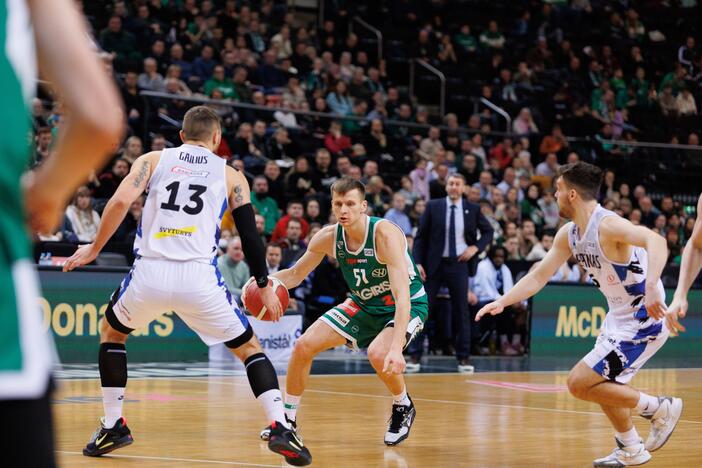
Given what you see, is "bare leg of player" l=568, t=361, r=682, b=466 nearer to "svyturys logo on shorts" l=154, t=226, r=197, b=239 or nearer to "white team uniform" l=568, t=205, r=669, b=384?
"white team uniform" l=568, t=205, r=669, b=384

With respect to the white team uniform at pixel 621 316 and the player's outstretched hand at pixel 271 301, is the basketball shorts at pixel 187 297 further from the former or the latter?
the white team uniform at pixel 621 316

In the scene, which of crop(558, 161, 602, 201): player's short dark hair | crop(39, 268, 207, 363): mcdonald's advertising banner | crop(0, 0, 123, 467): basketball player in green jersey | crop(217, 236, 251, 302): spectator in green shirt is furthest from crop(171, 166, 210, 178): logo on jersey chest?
crop(217, 236, 251, 302): spectator in green shirt

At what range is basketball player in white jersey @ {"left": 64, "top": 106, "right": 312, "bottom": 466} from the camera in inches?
236

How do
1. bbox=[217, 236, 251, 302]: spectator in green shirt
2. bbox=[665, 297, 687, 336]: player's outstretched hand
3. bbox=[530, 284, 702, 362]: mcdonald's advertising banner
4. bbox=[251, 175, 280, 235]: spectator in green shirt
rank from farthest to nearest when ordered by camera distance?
bbox=[530, 284, 702, 362]: mcdonald's advertising banner
bbox=[251, 175, 280, 235]: spectator in green shirt
bbox=[217, 236, 251, 302]: spectator in green shirt
bbox=[665, 297, 687, 336]: player's outstretched hand

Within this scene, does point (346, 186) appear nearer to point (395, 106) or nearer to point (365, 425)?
point (365, 425)

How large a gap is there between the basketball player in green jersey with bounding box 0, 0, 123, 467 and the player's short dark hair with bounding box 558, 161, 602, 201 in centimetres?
481

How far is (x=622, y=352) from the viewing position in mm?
6336

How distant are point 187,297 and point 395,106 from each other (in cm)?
1506

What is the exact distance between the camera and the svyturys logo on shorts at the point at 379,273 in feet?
23.6

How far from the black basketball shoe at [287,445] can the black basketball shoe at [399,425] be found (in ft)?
4.56

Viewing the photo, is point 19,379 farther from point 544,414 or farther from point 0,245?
point 544,414

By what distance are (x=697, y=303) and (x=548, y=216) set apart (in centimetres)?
293

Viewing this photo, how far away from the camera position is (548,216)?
19188 mm

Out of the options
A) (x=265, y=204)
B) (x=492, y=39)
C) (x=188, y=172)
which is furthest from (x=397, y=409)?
(x=492, y=39)
